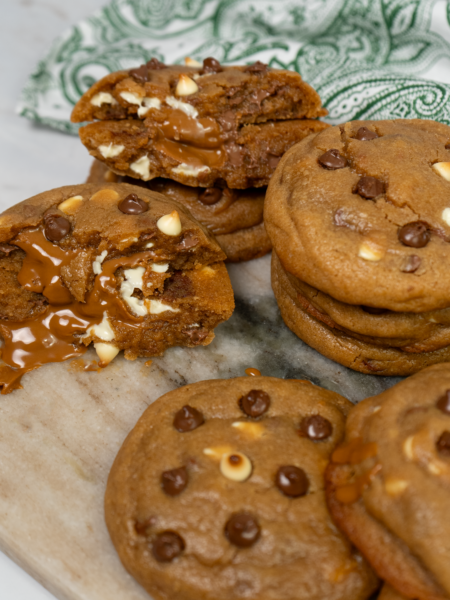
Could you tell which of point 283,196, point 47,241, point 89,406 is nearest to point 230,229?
point 283,196

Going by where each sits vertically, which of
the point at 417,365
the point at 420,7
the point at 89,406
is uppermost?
the point at 420,7

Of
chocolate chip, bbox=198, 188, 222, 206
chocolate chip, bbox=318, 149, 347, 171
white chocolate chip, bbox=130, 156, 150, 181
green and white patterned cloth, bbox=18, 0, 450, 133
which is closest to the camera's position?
chocolate chip, bbox=318, 149, 347, 171

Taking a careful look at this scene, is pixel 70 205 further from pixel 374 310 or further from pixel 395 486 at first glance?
pixel 395 486

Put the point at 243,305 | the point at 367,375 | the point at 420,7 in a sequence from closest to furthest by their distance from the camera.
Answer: the point at 367,375
the point at 243,305
the point at 420,7

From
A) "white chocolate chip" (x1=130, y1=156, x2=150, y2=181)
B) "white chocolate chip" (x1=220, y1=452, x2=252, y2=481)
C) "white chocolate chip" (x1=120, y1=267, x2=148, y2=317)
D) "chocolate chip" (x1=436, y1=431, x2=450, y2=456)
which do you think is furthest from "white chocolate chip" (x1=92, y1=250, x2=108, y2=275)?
"chocolate chip" (x1=436, y1=431, x2=450, y2=456)

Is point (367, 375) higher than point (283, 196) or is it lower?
lower

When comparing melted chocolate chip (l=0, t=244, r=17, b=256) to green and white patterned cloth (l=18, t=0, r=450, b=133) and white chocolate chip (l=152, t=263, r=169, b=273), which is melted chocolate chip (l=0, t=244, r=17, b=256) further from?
green and white patterned cloth (l=18, t=0, r=450, b=133)

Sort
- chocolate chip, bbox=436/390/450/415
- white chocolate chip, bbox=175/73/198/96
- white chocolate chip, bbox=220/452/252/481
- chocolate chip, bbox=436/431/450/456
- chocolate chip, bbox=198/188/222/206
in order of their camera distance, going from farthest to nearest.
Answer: chocolate chip, bbox=198/188/222/206 < white chocolate chip, bbox=175/73/198/96 < white chocolate chip, bbox=220/452/252/481 < chocolate chip, bbox=436/390/450/415 < chocolate chip, bbox=436/431/450/456

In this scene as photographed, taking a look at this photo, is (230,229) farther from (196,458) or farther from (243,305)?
(196,458)
